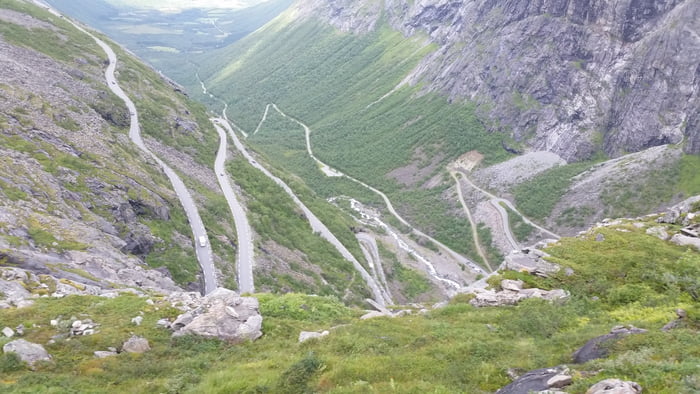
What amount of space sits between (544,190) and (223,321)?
115994mm

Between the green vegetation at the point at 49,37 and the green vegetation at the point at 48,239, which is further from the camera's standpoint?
the green vegetation at the point at 49,37

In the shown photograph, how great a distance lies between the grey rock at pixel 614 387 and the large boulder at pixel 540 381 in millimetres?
1239

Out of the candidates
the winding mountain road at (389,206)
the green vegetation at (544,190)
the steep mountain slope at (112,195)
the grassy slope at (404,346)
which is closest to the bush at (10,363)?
the grassy slope at (404,346)

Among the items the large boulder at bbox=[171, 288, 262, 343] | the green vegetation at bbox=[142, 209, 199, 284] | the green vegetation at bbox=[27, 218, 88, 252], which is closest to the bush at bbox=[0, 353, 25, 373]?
the large boulder at bbox=[171, 288, 262, 343]

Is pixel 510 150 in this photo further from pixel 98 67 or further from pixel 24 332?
pixel 24 332

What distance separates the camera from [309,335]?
70.9ft

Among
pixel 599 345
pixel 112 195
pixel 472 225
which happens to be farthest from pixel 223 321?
pixel 472 225

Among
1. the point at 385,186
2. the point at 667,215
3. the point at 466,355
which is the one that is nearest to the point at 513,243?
the point at 385,186

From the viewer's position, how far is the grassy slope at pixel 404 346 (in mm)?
14922

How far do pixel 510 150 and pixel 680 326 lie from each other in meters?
133

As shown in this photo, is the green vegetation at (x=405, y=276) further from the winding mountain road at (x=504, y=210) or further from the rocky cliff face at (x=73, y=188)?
the rocky cliff face at (x=73, y=188)

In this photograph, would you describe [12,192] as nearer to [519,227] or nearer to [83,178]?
[83,178]

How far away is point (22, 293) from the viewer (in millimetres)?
24344

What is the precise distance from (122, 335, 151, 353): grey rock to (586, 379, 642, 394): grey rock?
57.9 feet
